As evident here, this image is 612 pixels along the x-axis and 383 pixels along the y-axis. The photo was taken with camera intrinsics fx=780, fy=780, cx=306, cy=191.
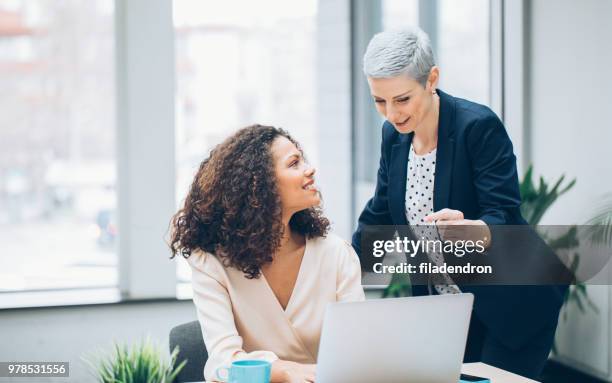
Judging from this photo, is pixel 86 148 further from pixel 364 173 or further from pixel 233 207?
pixel 233 207

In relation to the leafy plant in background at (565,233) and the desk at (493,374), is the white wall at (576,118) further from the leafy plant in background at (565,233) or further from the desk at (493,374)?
the desk at (493,374)

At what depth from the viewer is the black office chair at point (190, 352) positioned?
6.59 feet

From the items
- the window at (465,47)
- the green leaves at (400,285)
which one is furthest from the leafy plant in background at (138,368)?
the window at (465,47)

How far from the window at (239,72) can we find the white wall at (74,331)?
37cm

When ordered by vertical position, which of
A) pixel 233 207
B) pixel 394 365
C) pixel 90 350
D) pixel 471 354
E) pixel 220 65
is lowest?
pixel 90 350

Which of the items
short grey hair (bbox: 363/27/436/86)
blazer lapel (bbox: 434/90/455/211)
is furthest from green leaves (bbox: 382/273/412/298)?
short grey hair (bbox: 363/27/436/86)

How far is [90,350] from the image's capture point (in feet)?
12.5

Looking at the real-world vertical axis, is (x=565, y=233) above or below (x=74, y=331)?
above

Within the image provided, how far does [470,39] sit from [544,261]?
88.9 inches

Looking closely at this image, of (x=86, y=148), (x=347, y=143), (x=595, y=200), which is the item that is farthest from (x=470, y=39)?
(x=86, y=148)

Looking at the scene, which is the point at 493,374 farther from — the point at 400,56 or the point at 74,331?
the point at 74,331

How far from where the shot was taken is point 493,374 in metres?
1.81

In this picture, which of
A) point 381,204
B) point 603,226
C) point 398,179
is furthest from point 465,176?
point 603,226

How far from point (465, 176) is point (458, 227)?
250 mm
